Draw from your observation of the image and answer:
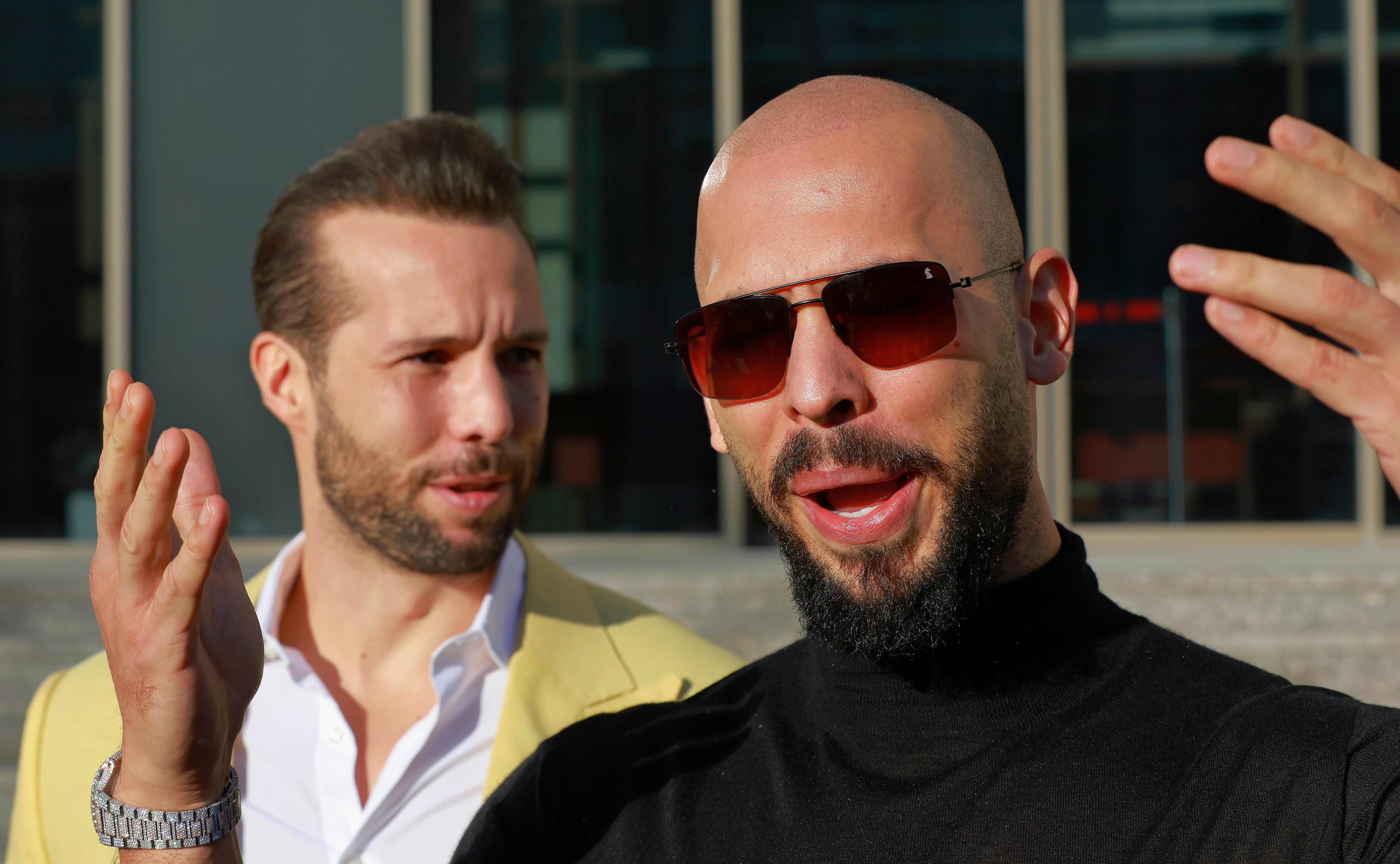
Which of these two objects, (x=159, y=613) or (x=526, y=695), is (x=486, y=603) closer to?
(x=526, y=695)

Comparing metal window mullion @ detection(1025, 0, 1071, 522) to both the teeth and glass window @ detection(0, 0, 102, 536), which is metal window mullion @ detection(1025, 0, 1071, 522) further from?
glass window @ detection(0, 0, 102, 536)

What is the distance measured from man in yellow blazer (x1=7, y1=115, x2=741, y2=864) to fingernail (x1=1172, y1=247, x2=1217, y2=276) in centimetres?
158

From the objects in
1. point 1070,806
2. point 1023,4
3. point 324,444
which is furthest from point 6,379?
point 1070,806

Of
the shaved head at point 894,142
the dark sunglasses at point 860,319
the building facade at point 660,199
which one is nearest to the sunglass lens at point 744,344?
the dark sunglasses at point 860,319

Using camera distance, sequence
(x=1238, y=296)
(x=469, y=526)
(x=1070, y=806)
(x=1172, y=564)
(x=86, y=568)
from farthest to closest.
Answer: (x=86, y=568)
(x=1172, y=564)
(x=469, y=526)
(x=1070, y=806)
(x=1238, y=296)

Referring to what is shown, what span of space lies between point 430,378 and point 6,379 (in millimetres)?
4633

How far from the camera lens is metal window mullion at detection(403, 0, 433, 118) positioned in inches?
229

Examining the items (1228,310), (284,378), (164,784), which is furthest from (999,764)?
(284,378)

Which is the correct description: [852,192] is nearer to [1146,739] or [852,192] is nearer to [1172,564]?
[1146,739]

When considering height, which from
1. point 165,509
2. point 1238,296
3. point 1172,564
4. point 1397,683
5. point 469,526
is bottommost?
point 1397,683

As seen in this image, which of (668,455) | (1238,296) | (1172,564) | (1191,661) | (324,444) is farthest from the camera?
(668,455)

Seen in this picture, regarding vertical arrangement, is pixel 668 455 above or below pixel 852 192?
below

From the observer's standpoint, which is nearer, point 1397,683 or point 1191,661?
point 1191,661

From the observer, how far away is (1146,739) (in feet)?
5.01
